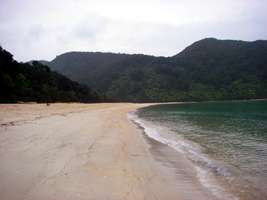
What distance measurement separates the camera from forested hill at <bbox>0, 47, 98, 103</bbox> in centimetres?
5435

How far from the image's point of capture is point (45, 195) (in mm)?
6277

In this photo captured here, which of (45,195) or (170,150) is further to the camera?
(170,150)

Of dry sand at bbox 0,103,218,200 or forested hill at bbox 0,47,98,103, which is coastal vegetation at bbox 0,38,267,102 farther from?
dry sand at bbox 0,103,218,200

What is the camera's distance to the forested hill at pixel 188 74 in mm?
141938

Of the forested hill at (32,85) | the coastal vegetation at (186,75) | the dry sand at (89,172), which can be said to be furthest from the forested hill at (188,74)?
the dry sand at (89,172)

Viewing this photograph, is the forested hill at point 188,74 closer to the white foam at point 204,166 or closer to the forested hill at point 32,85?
the forested hill at point 32,85

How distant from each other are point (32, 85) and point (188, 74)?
357 ft

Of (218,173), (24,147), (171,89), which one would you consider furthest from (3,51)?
(171,89)

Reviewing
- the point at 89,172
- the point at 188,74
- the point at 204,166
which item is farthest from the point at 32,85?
the point at 188,74

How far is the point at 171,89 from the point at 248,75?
37665 mm

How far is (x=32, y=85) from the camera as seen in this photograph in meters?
67.0

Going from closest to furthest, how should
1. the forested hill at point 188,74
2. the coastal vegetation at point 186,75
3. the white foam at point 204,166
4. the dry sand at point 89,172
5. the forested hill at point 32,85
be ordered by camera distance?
the dry sand at point 89,172 < the white foam at point 204,166 < the forested hill at point 32,85 < the coastal vegetation at point 186,75 < the forested hill at point 188,74

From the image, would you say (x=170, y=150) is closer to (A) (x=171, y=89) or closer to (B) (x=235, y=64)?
(A) (x=171, y=89)

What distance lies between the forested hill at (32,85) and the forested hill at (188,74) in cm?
4387
